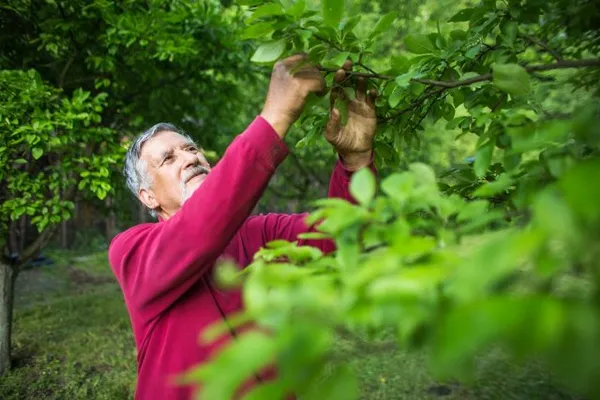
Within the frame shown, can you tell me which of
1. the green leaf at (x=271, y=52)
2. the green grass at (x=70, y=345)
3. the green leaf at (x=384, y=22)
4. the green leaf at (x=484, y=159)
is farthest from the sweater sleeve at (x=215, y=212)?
the green grass at (x=70, y=345)

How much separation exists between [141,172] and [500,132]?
1.76 m

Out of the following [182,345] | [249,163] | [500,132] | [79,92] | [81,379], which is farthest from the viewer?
[81,379]

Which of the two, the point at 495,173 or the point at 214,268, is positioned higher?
the point at 495,173

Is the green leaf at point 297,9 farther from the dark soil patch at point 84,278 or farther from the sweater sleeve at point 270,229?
the dark soil patch at point 84,278

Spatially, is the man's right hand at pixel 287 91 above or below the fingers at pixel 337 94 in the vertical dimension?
above

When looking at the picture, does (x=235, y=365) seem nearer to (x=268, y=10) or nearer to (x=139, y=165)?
(x=268, y=10)

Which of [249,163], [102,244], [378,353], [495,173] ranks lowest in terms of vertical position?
[102,244]

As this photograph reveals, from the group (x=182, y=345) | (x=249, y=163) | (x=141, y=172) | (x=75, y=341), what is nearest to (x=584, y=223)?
(x=249, y=163)

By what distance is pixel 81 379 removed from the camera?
15.7ft

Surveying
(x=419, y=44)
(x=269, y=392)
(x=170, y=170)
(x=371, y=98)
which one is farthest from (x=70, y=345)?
(x=269, y=392)

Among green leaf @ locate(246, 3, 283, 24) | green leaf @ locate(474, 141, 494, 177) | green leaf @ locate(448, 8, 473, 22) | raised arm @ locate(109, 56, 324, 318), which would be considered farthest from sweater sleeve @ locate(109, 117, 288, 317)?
green leaf @ locate(448, 8, 473, 22)

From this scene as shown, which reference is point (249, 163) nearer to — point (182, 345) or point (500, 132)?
point (500, 132)

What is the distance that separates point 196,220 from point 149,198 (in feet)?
3.56

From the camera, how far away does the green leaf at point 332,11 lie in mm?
1155
